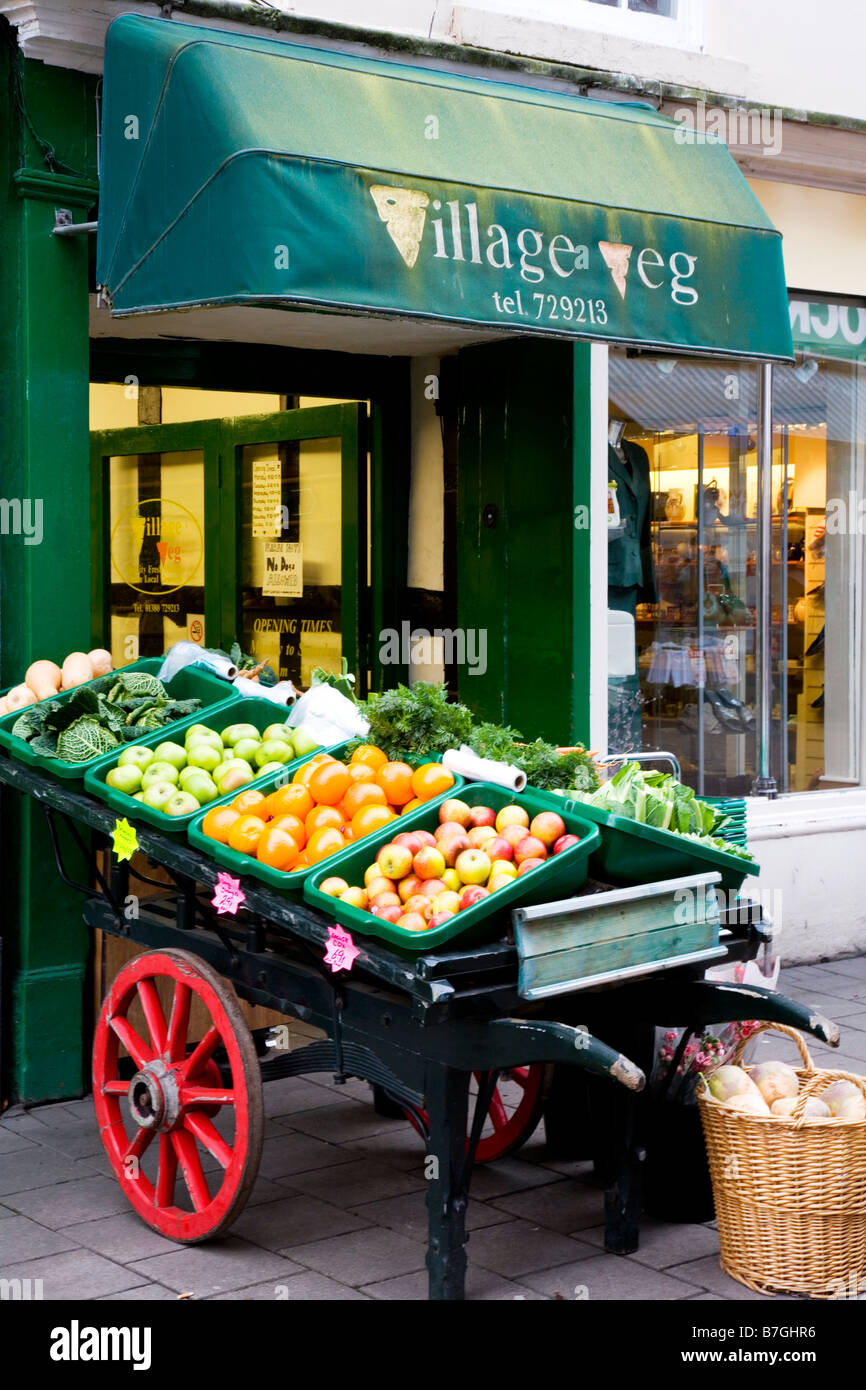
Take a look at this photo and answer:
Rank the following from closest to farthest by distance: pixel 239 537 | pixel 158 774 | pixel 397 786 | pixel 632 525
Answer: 1. pixel 397 786
2. pixel 158 774
3. pixel 632 525
4. pixel 239 537

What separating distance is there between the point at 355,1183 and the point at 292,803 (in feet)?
4.70

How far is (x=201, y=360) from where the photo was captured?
23.6 ft

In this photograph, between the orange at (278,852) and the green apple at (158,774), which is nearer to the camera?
the orange at (278,852)

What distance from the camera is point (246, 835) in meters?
4.24

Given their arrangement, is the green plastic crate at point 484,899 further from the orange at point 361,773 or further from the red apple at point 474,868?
the orange at point 361,773

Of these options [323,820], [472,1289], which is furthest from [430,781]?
[472,1289]

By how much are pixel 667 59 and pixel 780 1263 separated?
5358 mm

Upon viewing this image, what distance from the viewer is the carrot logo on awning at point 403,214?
4.91 metres

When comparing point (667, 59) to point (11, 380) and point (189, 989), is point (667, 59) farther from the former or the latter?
point (189, 989)

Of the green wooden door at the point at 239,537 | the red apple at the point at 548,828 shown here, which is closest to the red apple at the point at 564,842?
the red apple at the point at 548,828

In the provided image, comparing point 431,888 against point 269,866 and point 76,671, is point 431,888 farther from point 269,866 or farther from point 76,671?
point 76,671

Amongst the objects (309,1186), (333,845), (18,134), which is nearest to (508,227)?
(18,134)

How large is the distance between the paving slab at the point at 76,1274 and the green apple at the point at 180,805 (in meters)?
1.27

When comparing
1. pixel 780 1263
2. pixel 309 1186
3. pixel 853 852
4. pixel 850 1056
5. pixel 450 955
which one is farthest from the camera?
pixel 853 852
